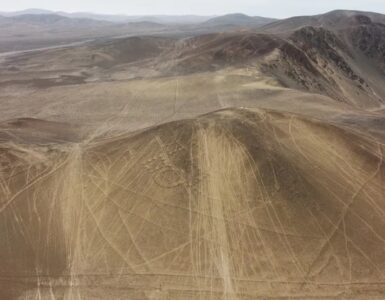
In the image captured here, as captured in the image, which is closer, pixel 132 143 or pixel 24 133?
pixel 132 143

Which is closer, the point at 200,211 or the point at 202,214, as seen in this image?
the point at 202,214

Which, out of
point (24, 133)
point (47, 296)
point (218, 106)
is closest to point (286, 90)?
point (218, 106)

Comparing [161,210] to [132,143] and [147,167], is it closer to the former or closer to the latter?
[147,167]

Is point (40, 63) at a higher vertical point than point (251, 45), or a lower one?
lower

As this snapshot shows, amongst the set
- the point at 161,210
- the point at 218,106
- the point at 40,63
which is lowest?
the point at 40,63
